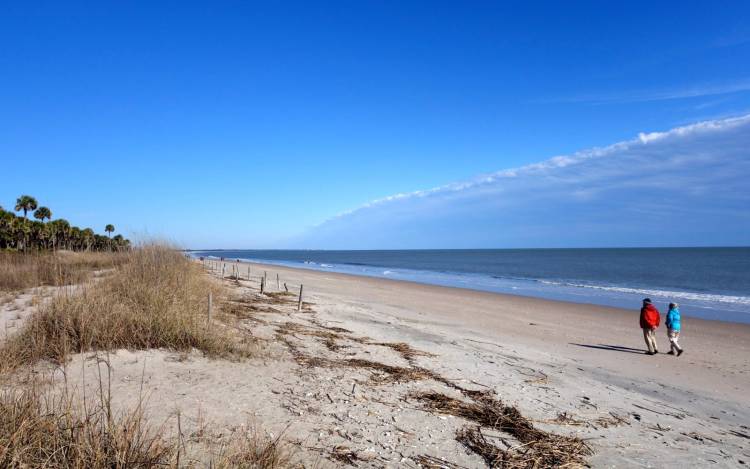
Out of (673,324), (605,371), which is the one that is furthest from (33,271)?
(673,324)

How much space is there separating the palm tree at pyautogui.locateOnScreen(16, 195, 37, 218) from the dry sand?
2058 inches

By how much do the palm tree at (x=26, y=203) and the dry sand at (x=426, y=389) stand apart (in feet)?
171

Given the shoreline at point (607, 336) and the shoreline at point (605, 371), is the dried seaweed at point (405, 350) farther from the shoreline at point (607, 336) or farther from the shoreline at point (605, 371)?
the shoreline at point (607, 336)

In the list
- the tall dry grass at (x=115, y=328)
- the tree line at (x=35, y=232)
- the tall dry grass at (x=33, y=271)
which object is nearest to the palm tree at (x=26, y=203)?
the tree line at (x=35, y=232)

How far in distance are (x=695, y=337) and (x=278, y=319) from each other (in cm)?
1561

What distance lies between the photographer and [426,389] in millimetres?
6652

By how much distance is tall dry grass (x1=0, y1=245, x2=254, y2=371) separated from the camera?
19.6 ft

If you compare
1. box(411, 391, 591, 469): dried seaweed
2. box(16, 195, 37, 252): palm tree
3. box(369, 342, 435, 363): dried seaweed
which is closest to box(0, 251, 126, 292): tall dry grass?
box(369, 342, 435, 363): dried seaweed

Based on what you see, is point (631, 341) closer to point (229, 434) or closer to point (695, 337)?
point (695, 337)

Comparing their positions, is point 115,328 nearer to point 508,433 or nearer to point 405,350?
point 405,350

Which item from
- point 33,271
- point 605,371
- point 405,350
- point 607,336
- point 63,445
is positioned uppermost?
point 33,271

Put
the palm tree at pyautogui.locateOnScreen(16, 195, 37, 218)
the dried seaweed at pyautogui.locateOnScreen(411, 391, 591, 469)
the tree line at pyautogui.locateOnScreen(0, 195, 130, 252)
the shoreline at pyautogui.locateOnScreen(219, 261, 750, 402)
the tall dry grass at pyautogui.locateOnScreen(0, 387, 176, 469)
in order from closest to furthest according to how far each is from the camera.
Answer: the tall dry grass at pyautogui.locateOnScreen(0, 387, 176, 469)
the dried seaweed at pyautogui.locateOnScreen(411, 391, 591, 469)
the shoreline at pyautogui.locateOnScreen(219, 261, 750, 402)
the tree line at pyautogui.locateOnScreen(0, 195, 130, 252)
the palm tree at pyautogui.locateOnScreen(16, 195, 37, 218)

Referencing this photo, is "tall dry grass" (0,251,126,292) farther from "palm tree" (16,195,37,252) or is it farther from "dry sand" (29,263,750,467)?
"palm tree" (16,195,37,252)

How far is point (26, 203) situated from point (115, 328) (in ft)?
185
